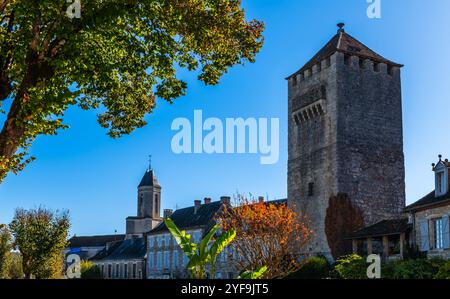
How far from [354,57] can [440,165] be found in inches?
582

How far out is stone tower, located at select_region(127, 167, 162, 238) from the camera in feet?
289

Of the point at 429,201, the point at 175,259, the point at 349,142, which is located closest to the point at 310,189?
the point at 349,142

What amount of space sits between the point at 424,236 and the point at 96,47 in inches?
905

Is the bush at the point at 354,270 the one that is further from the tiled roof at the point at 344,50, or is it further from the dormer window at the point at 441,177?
the tiled roof at the point at 344,50

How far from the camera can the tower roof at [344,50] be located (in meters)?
43.2

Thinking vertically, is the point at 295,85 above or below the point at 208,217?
above

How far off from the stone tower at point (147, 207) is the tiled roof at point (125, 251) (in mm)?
6833

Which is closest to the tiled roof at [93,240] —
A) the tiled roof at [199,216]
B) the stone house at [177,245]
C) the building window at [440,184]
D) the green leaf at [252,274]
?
the stone house at [177,245]

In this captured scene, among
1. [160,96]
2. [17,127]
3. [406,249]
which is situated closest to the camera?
[17,127]

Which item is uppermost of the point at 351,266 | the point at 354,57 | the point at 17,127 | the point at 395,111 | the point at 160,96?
the point at 354,57

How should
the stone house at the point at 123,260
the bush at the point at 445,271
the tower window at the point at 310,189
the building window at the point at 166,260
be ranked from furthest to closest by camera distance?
the stone house at the point at 123,260
the building window at the point at 166,260
the tower window at the point at 310,189
the bush at the point at 445,271
